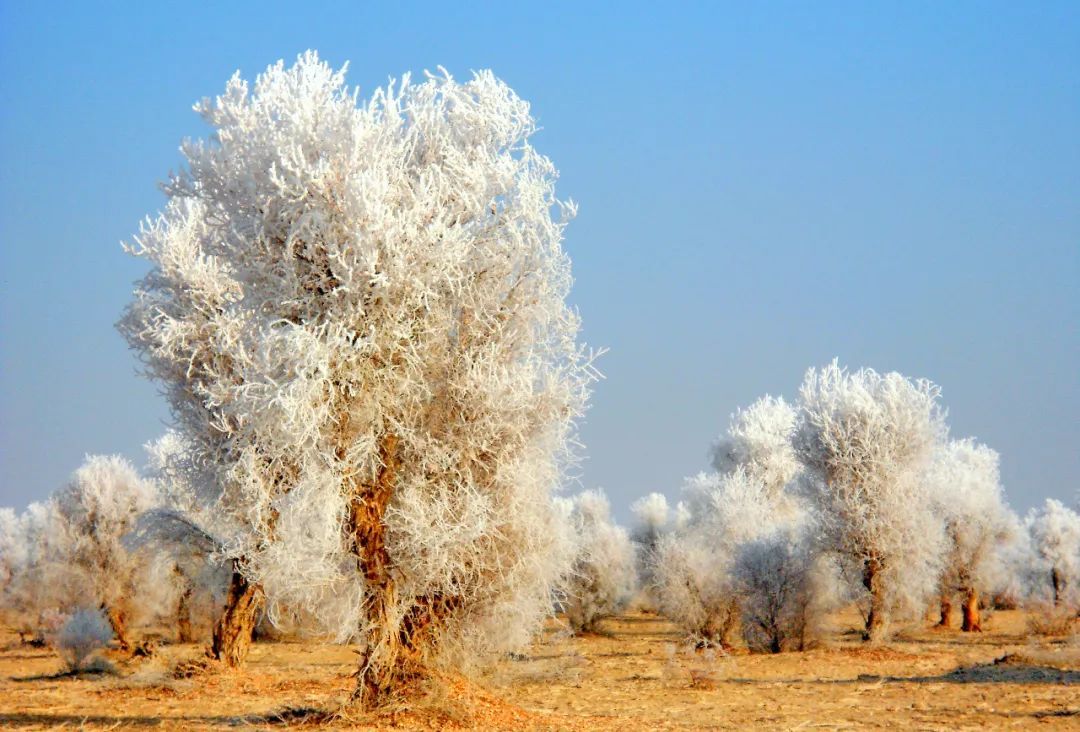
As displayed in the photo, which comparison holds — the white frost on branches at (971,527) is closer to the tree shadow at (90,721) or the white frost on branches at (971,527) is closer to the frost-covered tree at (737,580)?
the frost-covered tree at (737,580)

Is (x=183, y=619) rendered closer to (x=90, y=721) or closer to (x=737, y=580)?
(x=737, y=580)

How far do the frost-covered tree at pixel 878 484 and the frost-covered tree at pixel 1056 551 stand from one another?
7580mm

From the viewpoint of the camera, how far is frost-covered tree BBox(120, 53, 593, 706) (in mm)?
12102

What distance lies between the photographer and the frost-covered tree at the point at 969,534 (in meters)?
35.6

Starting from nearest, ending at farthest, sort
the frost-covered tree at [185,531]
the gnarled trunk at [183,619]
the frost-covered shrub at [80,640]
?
the frost-covered tree at [185,531]
the frost-covered shrub at [80,640]
the gnarled trunk at [183,619]

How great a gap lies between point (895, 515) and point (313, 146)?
21.1m

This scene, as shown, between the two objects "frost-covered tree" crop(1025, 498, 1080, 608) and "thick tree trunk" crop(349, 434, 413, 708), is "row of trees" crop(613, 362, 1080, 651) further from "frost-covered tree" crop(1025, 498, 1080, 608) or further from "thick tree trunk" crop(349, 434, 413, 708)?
"thick tree trunk" crop(349, 434, 413, 708)

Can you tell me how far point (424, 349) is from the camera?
12.8 metres

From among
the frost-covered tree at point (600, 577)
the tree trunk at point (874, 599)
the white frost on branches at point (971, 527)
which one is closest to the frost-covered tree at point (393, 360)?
the tree trunk at point (874, 599)

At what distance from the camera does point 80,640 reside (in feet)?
76.1

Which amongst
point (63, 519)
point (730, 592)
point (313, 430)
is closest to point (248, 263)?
point (313, 430)

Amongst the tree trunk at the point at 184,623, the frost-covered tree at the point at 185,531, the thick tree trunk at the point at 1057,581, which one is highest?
the frost-covered tree at the point at 185,531

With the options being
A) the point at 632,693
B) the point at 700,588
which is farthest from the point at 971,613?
the point at 632,693

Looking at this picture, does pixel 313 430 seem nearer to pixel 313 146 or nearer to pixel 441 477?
pixel 441 477
